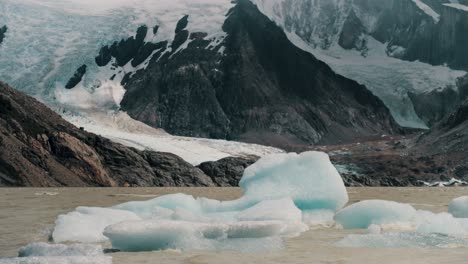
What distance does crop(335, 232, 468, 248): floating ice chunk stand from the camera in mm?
19672

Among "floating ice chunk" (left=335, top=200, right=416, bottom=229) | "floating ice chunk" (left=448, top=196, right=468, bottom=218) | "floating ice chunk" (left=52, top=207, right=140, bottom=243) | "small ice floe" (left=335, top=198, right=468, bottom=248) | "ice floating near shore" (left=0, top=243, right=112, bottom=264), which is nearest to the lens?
"ice floating near shore" (left=0, top=243, right=112, bottom=264)

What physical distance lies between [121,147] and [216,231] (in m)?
104

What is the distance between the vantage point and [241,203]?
98.8 feet

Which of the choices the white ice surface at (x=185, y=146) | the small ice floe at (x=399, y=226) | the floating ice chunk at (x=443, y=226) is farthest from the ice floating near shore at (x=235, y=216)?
the white ice surface at (x=185, y=146)

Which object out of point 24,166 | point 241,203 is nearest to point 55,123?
point 24,166

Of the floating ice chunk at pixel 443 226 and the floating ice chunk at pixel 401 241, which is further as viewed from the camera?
the floating ice chunk at pixel 443 226

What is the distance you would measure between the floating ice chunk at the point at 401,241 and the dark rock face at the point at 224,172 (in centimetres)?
10940

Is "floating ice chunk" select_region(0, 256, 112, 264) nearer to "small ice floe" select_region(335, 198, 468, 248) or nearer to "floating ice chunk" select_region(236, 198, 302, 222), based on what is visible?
"small ice floe" select_region(335, 198, 468, 248)

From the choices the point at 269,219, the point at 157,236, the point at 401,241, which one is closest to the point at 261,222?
the point at 269,219

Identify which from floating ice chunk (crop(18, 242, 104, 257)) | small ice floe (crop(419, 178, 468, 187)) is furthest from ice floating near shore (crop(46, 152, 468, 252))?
small ice floe (crop(419, 178, 468, 187))

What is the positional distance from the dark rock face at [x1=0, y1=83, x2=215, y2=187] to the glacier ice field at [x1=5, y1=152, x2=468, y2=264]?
62.1 meters

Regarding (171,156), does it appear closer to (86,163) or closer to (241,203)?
(86,163)

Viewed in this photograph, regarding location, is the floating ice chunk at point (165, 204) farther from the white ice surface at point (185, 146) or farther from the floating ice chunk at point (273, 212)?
the white ice surface at point (185, 146)

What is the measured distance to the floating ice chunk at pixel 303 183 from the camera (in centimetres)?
2898
